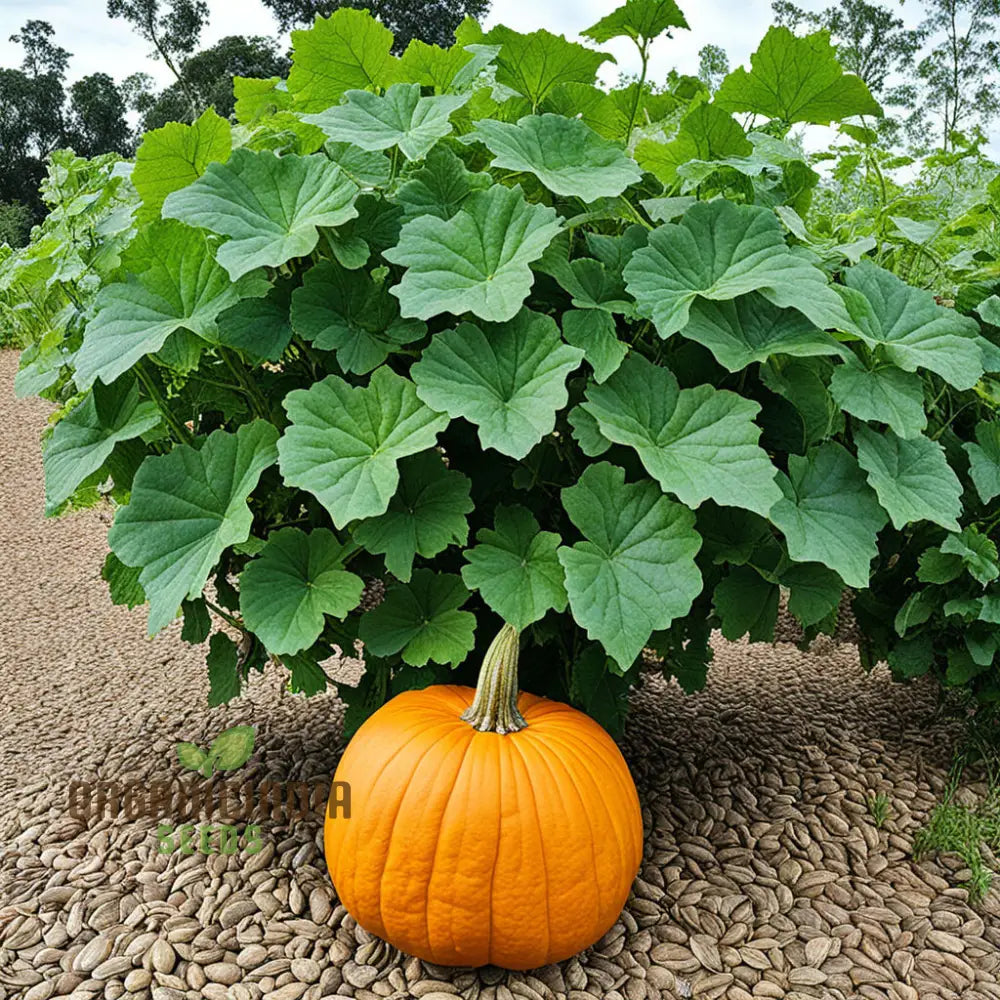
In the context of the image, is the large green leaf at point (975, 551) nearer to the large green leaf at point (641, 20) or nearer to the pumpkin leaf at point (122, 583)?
the large green leaf at point (641, 20)

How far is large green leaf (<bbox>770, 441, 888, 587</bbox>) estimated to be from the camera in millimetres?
1466

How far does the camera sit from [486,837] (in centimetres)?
149

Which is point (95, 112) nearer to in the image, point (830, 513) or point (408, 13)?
point (408, 13)

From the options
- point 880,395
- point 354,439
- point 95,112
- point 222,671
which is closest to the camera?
point 354,439

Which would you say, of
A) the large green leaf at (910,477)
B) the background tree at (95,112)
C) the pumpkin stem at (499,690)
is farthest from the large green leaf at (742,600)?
the background tree at (95,112)

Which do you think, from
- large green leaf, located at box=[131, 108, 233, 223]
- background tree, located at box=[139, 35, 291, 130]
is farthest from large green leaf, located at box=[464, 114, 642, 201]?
background tree, located at box=[139, 35, 291, 130]

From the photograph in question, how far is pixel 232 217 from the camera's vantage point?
1524 millimetres

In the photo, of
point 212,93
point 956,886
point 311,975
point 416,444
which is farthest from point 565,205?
point 212,93

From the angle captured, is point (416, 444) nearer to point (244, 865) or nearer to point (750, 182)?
point (750, 182)

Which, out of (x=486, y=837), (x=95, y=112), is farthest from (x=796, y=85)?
(x=95, y=112)

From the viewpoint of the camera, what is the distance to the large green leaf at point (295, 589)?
153cm

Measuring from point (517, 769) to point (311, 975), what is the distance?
1.53 feet

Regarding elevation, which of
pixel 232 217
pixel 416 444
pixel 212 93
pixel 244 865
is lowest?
pixel 244 865

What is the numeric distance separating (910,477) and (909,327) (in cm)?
24
